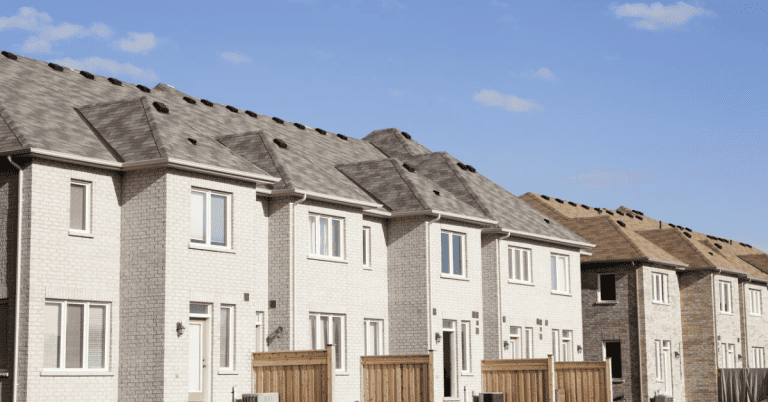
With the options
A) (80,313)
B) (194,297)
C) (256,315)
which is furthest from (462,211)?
(80,313)

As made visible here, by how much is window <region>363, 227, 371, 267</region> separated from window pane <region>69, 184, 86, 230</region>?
10.1 metres

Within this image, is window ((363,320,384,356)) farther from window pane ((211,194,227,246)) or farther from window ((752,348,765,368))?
window ((752,348,765,368))

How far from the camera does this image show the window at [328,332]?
27375 millimetres

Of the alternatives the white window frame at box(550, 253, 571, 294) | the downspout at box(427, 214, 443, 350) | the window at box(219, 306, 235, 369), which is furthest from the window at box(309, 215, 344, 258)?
the white window frame at box(550, 253, 571, 294)

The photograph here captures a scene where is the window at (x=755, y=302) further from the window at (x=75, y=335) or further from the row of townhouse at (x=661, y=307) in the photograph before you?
the window at (x=75, y=335)

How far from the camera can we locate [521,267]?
1417 inches

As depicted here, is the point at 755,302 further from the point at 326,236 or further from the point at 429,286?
the point at 326,236

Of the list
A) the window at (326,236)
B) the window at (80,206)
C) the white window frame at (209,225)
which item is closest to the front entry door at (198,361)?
the white window frame at (209,225)

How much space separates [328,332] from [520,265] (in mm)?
10518

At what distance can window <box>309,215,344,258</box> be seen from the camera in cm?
2753

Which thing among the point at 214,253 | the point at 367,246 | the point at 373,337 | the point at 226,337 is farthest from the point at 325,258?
the point at 214,253

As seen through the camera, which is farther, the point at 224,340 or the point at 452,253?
the point at 452,253

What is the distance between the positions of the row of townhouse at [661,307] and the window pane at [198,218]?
962 inches

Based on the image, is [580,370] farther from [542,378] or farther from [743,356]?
[743,356]
